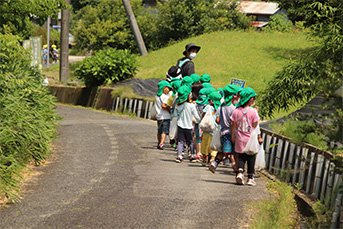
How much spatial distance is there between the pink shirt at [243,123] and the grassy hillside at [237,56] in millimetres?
17124

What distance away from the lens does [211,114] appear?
10664mm

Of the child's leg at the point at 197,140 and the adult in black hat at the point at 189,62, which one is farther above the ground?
the adult in black hat at the point at 189,62

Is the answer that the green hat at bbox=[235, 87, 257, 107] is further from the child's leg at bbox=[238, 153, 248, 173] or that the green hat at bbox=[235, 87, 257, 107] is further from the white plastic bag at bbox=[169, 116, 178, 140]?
the white plastic bag at bbox=[169, 116, 178, 140]

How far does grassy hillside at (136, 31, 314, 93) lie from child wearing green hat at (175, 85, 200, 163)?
15.2 m

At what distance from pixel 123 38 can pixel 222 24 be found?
870cm

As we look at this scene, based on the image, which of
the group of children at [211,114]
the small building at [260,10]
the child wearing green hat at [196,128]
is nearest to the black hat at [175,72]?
the group of children at [211,114]

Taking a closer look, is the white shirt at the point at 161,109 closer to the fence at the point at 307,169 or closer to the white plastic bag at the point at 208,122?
the white plastic bag at the point at 208,122

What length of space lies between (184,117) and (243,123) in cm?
234

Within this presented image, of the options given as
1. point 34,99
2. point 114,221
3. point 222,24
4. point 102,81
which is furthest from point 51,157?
point 222,24

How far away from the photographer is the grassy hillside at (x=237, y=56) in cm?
2934

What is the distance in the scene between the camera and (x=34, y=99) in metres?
12.4

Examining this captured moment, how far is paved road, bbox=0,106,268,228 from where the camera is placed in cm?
656

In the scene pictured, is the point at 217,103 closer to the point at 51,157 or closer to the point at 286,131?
the point at 286,131

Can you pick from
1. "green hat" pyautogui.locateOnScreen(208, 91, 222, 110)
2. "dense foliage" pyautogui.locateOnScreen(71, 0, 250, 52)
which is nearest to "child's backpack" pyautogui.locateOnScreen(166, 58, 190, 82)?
"green hat" pyautogui.locateOnScreen(208, 91, 222, 110)
